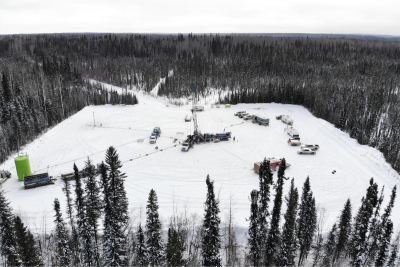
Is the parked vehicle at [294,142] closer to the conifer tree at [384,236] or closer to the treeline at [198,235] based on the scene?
the treeline at [198,235]

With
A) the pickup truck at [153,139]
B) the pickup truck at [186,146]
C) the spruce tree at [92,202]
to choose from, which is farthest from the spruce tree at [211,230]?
the pickup truck at [153,139]

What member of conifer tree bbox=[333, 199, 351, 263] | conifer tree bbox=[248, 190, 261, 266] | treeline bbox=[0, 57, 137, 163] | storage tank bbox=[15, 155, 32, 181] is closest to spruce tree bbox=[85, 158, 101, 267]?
conifer tree bbox=[248, 190, 261, 266]

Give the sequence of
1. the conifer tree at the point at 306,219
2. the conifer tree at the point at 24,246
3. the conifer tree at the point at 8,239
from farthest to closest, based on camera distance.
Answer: the conifer tree at the point at 306,219, the conifer tree at the point at 8,239, the conifer tree at the point at 24,246

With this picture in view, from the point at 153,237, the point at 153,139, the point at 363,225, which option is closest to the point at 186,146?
the point at 153,139

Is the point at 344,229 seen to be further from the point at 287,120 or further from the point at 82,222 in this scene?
the point at 287,120

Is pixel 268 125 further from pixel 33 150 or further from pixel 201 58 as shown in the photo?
pixel 201 58

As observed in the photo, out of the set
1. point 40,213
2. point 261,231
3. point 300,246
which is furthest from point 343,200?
point 40,213
